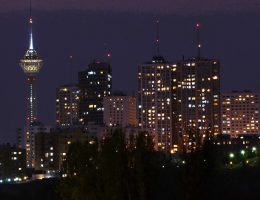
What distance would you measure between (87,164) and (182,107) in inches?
3783

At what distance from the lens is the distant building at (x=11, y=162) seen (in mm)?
115081

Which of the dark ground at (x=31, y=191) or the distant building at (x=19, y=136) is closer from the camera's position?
the dark ground at (x=31, y=191)

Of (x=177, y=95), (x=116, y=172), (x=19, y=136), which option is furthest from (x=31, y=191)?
(x=19, y=136)

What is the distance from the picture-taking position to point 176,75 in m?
142

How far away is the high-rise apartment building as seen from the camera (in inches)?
5364

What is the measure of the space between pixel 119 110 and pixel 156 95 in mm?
16907

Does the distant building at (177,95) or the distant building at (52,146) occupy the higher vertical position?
the distant building at (177,95)

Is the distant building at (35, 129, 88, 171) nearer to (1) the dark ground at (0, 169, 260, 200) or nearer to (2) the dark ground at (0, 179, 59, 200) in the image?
(2) the dark ground at (0, 179, 59, 200)

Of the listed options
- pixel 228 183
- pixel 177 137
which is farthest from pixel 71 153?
pixel 177 137

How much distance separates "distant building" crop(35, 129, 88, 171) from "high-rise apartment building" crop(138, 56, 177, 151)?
42.1 feet

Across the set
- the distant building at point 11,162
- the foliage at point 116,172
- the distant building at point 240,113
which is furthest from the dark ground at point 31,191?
the distant building at point 240,113

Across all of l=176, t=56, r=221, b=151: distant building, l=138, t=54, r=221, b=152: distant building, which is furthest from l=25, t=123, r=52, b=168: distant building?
l=176, t=56, r=221, b=151: distant building

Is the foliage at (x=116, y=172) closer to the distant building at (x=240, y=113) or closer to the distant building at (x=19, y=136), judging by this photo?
the distant building at (x=240, y=113)

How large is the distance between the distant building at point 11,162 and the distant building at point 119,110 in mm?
24190
